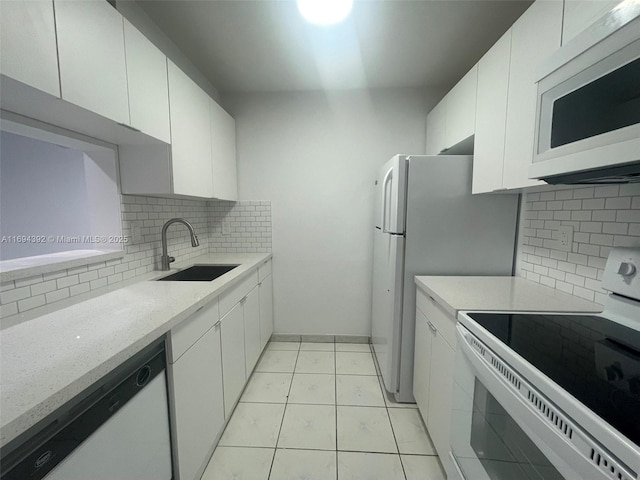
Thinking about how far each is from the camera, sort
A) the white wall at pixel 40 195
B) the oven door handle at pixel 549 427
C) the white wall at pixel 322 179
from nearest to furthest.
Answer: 1. the oven door handle at pixel 549 427
2. the white wall at pixel 40 195
3. the white wall at pixel 322 179

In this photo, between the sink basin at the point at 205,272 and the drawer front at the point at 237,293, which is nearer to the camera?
the drawer front at the point at 237,293

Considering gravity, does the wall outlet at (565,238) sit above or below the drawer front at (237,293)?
above

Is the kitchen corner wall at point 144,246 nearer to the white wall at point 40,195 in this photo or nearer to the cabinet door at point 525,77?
the white wall at point 40,195

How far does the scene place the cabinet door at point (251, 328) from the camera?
1939mm

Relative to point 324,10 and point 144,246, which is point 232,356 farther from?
point 324,10

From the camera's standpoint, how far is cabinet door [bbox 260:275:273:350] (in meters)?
2.37

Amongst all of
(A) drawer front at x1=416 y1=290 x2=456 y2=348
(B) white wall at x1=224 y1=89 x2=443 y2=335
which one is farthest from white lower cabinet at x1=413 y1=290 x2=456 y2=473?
(B) white wall at x1=224 y1=89 x2=443 y2=335

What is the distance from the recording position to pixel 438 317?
52.8 inches

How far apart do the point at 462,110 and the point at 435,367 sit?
163cm

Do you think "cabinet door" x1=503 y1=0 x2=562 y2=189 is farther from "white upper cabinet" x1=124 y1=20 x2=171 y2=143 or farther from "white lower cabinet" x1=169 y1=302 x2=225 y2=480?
"white upper cabinet" x1=124 y1=20 x2=171 y2=143

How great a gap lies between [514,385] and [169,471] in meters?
1.33

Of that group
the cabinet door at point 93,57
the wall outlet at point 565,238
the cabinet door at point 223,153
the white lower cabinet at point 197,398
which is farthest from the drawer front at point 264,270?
the wall outlet at point 565,238

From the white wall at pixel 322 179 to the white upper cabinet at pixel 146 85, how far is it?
1.18m

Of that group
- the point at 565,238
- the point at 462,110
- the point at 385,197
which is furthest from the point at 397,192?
the point at 565,238
